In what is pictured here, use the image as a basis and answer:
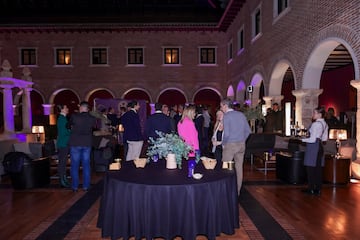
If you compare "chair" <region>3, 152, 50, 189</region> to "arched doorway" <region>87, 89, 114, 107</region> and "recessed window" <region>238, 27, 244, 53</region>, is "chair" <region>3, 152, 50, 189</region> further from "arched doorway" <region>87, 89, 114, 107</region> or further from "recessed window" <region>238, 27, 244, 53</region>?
"arched doorway" <region>87, 89, 114, 107</region>

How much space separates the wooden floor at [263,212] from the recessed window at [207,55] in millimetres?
15410

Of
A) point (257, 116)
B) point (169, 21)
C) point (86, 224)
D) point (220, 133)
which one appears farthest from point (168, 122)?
point (169, 21)

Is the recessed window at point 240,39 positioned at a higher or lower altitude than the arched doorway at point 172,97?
higher

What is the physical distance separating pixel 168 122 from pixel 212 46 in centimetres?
1625

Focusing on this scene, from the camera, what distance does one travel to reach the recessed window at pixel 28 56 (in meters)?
21.9

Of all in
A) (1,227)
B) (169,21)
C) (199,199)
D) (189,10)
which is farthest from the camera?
(189,10)

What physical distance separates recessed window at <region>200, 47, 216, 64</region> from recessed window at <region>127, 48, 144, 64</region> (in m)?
3.97

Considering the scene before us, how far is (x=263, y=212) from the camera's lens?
5.58 m

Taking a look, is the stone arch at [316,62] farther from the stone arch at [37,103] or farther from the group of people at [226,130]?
the stone arch at [37,103]

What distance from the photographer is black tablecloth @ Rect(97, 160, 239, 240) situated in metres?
3.58

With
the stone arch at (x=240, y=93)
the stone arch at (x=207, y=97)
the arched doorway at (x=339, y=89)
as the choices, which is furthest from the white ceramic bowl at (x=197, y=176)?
the stone arch at (x=207, y=97)

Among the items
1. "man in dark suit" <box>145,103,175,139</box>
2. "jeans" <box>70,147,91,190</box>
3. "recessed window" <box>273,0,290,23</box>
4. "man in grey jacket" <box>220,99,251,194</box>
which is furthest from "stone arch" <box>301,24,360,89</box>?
"jeans" <box>70,147,91,190</box>

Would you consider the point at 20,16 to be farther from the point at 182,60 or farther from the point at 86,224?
the point at 86,224

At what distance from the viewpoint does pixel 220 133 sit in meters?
6.74
